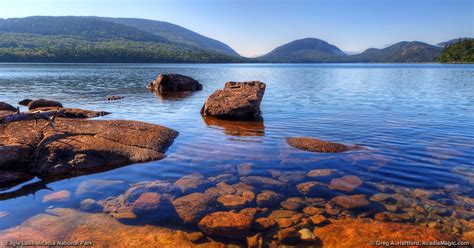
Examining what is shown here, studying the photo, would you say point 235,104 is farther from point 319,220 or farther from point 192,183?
point 319,220

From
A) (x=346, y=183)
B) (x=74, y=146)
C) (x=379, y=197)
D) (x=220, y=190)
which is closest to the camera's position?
(x=379, y=197)

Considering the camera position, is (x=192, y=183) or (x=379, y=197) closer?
(x=379, y=197)

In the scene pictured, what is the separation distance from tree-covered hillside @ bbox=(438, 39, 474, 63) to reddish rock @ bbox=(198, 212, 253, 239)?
193859 mm

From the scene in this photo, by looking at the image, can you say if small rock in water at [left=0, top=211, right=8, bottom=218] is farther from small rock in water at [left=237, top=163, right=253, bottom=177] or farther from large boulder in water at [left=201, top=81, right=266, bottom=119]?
large boulder in water at [left=201, top=81, right=266, bottom=119]

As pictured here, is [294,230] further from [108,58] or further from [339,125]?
[108,58]

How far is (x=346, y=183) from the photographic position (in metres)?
9.48

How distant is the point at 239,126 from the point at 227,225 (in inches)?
431

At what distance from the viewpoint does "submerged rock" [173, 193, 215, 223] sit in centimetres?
768

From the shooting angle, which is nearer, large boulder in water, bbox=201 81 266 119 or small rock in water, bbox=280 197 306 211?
small rock in water, bbox=280 197 306 211

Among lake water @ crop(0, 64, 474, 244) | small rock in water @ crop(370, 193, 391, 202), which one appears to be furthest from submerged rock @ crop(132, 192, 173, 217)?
small rock in water @ crop(370, 193, 391, 202)

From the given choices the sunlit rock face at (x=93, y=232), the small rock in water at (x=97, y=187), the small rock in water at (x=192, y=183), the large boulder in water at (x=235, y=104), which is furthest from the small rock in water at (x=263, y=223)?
the large boulder in water at (x=235, y=104)

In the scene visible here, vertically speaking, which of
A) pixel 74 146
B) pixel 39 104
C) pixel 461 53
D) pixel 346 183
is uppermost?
pixel 461 53

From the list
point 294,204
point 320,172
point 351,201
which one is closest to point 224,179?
point 294,204

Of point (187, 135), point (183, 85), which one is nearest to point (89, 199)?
point (187, 135)
